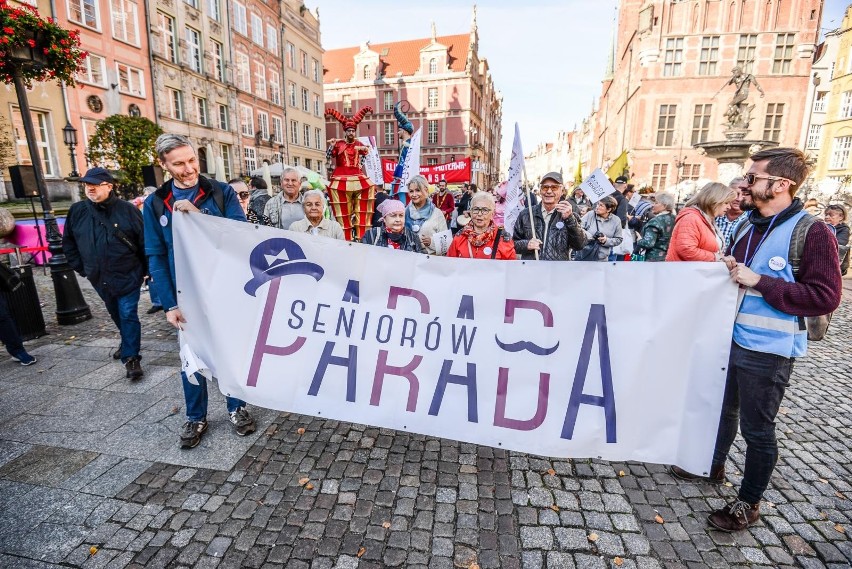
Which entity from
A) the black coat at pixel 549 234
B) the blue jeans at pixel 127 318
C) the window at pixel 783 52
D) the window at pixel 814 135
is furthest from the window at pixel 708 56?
the blue jeans at pixel 127 318

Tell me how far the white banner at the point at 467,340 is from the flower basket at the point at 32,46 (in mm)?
5712

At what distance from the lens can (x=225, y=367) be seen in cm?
307

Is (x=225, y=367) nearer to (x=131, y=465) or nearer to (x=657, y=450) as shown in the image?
(x=131, y=465)

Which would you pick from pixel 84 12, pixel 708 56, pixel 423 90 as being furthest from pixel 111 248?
pixel 423 90

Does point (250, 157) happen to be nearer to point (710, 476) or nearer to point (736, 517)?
point (710, 476)

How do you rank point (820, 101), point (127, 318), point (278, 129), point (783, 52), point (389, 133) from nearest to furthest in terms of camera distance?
point (127, 318), point (783, 52), point (278, 129), point (820, 101), point (389, 133)

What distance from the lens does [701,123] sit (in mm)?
36219

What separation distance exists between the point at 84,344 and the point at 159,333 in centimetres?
84

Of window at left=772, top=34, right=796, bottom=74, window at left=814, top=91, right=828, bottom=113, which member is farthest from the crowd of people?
window at left=814, top=91, right=828, bottom=113

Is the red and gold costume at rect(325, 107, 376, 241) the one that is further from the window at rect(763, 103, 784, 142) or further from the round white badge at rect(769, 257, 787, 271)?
the window at rect(763, 103, 784, 142)

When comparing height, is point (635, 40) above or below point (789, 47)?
above

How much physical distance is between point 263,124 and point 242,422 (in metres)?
34.6

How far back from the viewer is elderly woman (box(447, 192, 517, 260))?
153 inches

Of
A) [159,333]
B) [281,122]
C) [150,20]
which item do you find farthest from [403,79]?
[159,333]
